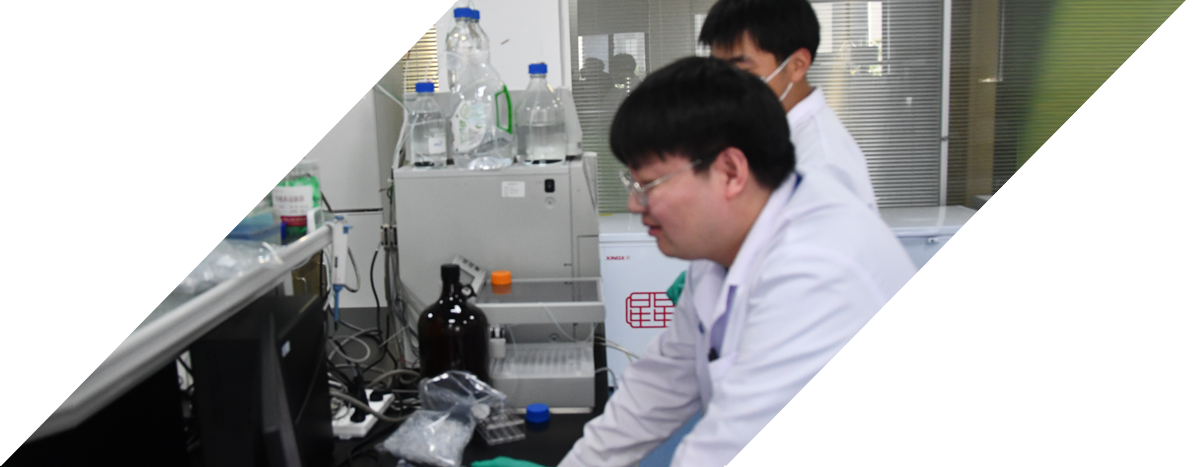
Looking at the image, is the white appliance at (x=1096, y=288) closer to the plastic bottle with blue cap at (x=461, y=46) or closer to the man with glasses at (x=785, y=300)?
the plastic bottle with blue cap at (x=461, y=46)

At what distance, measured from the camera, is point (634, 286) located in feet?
9.50

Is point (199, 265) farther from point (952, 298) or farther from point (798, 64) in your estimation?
point (952, 298)

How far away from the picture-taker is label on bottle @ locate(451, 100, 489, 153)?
5.38ft

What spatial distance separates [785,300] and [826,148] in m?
0.76

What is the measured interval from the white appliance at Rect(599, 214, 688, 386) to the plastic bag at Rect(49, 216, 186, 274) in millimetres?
1909

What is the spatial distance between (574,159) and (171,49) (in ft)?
7.90

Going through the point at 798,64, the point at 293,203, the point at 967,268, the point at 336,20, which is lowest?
the point at 967,268

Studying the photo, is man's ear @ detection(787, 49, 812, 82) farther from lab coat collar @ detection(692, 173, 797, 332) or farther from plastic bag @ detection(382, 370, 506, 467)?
plastic bag @ detection(382, 370, 506, 467)

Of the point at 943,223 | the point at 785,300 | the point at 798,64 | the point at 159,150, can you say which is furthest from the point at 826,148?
the point at 943,223

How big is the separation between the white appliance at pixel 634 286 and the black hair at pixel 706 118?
2.04m

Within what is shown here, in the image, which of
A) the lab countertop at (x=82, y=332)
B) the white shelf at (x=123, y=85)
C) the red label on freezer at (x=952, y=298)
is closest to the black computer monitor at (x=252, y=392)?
the lab countertop at (x=82, y=332)

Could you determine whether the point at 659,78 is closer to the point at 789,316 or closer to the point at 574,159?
the point at 789,316

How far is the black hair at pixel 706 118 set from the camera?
2.54ft

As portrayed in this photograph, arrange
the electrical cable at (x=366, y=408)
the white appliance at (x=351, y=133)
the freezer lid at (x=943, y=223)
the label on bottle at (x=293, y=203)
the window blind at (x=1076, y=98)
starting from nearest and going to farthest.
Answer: the label on bottle at (x=293, y=203) < the electrical cable at (x=366, y=408) < the white appliance at (x=351, y=133) < the freezer lid at (x=943, y=223) < the window blind at (x=1076, y=98)
